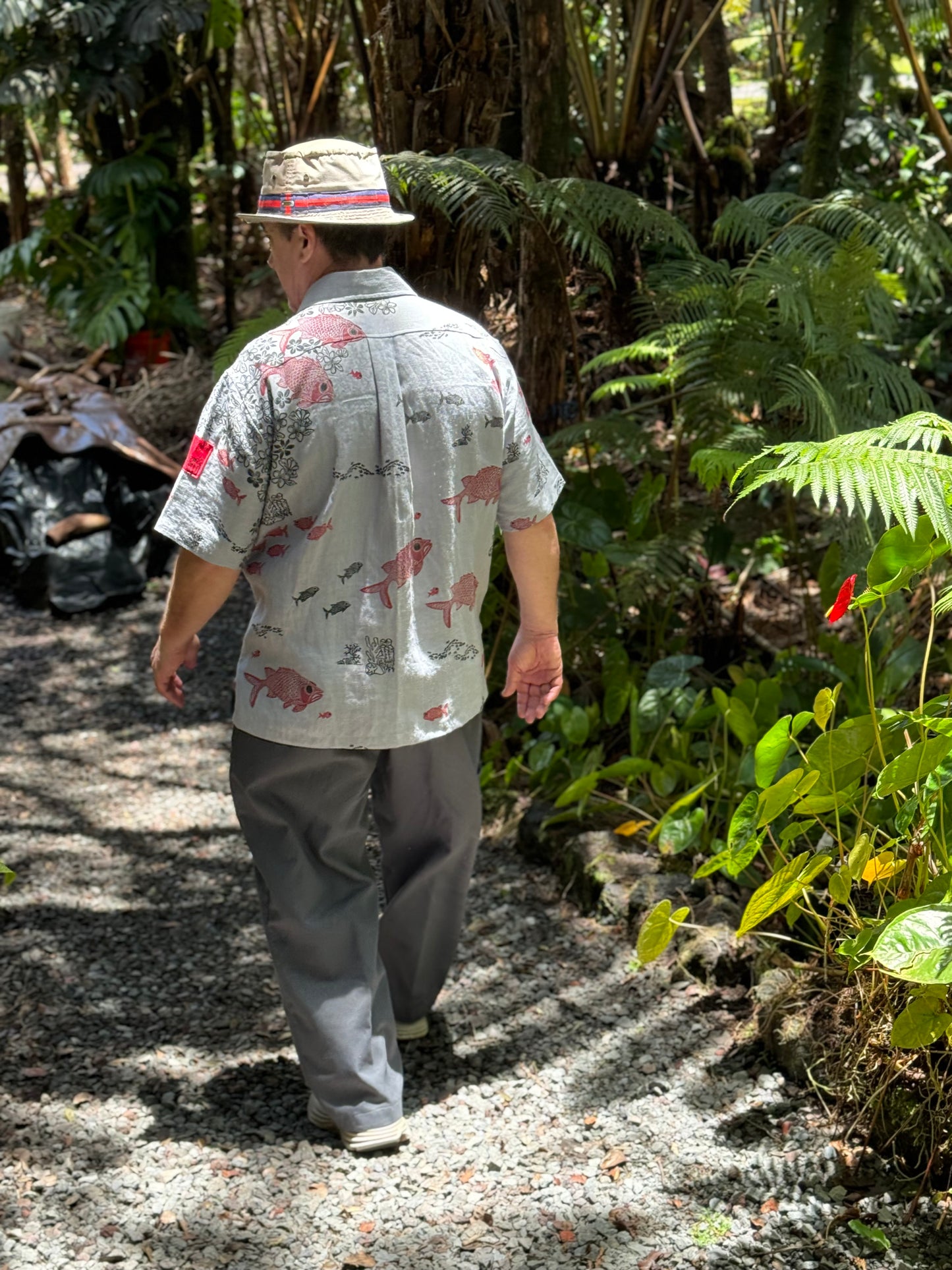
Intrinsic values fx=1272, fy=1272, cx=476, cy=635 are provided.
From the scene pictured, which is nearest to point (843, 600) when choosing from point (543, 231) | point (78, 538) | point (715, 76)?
point (543, 231)

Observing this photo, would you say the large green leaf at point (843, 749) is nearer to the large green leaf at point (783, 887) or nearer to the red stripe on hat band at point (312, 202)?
the large green leaf at point (783, 887)

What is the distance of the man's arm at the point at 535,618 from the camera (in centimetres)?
223

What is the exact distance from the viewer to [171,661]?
211 centimetres

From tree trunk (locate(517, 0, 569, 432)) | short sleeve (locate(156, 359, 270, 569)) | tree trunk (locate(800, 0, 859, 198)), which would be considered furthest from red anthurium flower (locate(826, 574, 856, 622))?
tree trunk (locate(800, 0, 859, 198))

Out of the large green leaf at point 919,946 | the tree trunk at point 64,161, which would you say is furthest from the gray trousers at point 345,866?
the tree trunk at point 64,161

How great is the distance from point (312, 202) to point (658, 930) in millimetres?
1400

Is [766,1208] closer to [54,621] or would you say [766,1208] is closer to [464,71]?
[464,71]

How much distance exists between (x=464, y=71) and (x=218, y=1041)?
242cm

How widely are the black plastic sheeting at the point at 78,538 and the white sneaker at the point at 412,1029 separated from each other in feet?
9.43

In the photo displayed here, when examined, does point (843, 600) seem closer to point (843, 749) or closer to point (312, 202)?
point (843, 749)

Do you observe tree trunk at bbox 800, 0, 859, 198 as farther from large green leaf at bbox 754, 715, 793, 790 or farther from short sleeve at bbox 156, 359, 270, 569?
short sleeve at bbox 156, 359, 270, 569

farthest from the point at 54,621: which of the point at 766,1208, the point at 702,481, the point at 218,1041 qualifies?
the point at 766,1208

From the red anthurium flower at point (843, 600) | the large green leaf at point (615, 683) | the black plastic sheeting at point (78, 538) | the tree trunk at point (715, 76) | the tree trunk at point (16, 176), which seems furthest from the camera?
the tree trunk at point (16, 176)

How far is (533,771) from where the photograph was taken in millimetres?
3463
